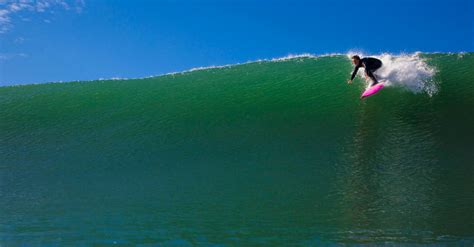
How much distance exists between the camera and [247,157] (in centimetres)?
634

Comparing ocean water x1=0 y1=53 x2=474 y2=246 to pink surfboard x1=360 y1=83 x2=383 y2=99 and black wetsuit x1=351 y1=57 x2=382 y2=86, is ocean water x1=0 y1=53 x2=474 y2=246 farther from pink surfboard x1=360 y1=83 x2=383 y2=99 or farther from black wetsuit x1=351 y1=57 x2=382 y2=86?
black wetsuit x1=351 y1=57 x2=382 y2=86

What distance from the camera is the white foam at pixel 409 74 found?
797 cm

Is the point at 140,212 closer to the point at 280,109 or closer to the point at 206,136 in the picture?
the point at 206,136

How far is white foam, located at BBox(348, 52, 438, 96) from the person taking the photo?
314 inches

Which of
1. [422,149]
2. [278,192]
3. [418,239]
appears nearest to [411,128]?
[422,149]

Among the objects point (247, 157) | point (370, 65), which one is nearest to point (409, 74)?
point (370, 65)

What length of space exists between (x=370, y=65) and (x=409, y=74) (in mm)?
864

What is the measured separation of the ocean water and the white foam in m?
0.03

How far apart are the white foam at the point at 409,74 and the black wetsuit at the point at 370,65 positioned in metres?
0.30

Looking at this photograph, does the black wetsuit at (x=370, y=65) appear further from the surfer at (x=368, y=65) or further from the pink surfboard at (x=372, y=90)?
the pink surfboard at (x=372, y=90)

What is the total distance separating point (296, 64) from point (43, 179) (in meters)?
5.66

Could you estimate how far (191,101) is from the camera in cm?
867

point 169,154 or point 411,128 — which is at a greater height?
point 411,128

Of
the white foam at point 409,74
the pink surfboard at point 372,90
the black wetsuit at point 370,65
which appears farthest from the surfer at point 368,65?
the white foam at point 409,74
